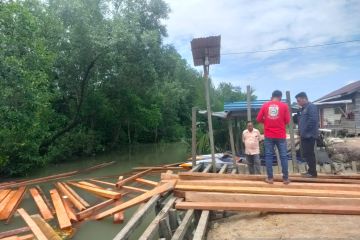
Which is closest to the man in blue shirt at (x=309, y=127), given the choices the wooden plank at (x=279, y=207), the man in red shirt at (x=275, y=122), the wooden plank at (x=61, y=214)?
the man in red shirt at (x=275, y=122)

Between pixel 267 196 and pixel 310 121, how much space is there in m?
2.25

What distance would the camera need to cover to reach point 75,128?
26.5 meters

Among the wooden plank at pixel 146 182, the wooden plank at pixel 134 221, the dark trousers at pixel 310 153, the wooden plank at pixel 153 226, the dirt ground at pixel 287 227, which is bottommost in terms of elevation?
the wooden plank at pixel 146 182

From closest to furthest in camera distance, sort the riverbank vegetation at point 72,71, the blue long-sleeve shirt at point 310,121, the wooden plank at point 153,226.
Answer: the wooden plank at point 153,226
the blue long-sleeve shirt at point 310,121
the riverbank vegetation at point 72,71

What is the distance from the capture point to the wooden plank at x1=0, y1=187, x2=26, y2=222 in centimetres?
918

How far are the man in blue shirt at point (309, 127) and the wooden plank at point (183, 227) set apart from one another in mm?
3032

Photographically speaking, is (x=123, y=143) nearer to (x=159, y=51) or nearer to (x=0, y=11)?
(x=159, y=51)

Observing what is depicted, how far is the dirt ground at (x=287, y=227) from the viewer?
183 inches

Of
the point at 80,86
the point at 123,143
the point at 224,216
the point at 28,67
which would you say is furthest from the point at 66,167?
the point at 224,216

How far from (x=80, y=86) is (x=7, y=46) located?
9.60m

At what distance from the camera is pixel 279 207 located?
529cm

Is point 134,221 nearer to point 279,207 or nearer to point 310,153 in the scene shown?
point 279,207

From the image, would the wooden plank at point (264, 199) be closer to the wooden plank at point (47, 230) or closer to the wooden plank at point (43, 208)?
the wooden plank at point (47, 230)

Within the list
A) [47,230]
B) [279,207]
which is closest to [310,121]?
[279,207]
